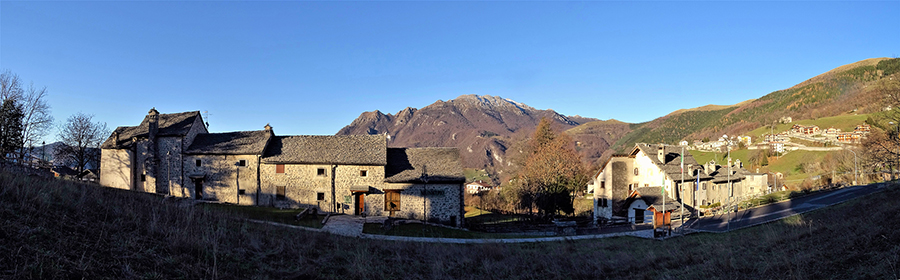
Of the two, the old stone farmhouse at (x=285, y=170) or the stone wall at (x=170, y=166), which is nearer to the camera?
the old stone farmhouse at (x=285, y=170)

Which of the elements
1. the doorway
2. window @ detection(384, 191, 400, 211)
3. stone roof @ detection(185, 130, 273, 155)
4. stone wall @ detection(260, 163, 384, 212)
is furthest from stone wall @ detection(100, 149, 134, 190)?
window @ detection(384, 191, 400, 211)

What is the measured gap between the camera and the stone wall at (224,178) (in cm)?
3766

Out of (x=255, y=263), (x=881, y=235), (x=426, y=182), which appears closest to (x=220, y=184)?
(x=426, y=182)

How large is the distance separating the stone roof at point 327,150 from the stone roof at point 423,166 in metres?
1.45

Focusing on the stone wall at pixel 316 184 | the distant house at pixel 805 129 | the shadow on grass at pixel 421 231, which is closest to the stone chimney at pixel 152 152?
the stone wall at pixel 316 184

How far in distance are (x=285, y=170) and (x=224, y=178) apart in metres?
6.30

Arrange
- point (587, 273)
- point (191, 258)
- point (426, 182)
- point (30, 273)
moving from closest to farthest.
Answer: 1. point (30, 273)
2. point (191, 258)
3. point (587, 273)
4. point (426, 182)

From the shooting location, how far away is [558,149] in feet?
166

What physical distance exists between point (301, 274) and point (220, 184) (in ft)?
116

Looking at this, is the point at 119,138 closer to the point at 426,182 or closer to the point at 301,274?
the point at 426,182

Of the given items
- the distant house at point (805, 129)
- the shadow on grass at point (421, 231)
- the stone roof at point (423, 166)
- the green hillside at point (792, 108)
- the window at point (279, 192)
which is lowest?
the shadow on grass at point (421, 231)

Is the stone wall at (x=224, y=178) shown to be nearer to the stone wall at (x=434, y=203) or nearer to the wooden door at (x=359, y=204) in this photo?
the wooden door at (x=359, y=204)

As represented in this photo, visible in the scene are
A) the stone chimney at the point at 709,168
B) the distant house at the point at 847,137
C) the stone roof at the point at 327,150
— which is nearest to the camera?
the stone roof at the point at 327,150

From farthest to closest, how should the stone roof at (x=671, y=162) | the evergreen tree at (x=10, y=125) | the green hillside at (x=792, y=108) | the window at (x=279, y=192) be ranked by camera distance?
the green hillside at (x=792, y=108) < the stone roof at (x=671, y=162) < the window at (x=279, y=192) < the evergreen tree at (x=10, y=125)
